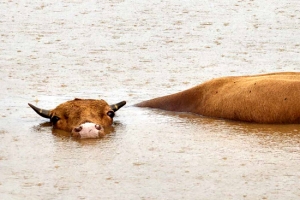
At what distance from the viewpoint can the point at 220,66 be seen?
1559 cm

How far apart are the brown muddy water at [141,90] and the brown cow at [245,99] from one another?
21cm

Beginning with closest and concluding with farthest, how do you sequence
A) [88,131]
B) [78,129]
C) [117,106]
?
1. [88,131]
2. [78,129]
3. [117,106]

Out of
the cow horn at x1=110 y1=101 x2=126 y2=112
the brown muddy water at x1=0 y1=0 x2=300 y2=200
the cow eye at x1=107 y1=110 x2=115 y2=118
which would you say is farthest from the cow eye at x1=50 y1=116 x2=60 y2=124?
the cow horn at x1=110 y1=101 x2=126 y2=112

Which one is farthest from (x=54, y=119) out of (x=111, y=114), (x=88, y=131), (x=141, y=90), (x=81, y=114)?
(x=141, y=90)

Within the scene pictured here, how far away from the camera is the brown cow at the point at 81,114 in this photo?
11641 mm

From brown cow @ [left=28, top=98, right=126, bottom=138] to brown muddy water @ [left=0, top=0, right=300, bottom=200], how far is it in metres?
0.22

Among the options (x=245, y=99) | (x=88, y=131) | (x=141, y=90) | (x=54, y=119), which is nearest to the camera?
(x=88, y=131)

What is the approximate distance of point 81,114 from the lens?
466 inches

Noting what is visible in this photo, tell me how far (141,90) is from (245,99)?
2460 mm

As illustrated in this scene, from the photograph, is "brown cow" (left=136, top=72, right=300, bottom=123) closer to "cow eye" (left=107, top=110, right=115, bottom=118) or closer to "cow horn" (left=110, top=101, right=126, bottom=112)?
"cow horn" (left=110, top=101, right=126, bottom=112)

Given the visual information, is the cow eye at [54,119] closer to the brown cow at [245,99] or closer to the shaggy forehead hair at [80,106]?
the shaggy forehead hair at [80,106]

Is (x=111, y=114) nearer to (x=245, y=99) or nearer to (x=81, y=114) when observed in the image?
(x=81, y=114)

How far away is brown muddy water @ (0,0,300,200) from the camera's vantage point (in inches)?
356

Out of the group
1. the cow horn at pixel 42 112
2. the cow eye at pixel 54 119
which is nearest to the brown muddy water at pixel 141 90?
the cow horn at pixel 42 112
